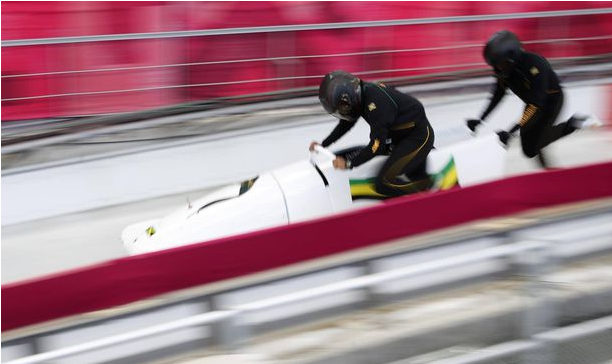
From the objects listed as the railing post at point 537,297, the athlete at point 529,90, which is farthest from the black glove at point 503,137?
the railing post at point 537,297

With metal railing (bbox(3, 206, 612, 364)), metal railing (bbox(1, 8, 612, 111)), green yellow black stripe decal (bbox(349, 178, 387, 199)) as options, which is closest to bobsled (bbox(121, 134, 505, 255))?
green yellow black stripe decal (bbox(349, 178, 387, 199))

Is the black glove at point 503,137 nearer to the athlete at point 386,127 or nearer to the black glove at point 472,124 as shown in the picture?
the black glove at point 472,124

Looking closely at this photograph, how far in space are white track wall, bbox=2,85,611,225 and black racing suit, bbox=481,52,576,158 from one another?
0.43 m

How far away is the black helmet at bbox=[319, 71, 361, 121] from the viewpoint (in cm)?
327

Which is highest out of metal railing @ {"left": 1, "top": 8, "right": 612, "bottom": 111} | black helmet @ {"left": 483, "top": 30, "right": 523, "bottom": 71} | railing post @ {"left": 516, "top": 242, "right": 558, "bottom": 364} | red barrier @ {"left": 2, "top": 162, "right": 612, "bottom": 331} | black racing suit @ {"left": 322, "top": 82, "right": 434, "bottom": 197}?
metal railing @ {"left": 1, "top": 8, "right": 612, "bottom": 111}

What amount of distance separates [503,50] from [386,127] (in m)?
1.05

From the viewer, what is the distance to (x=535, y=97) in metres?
4.04

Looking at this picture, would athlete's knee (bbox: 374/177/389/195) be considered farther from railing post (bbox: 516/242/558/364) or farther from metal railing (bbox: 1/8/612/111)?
metal railing (bbox: 1/8/612/111)

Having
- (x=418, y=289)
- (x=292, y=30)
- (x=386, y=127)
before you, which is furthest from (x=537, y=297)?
(x=292, y=30)

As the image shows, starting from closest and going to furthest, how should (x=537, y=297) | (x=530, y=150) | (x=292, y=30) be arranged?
(x=537, y=297), (x=530, y=150), (x=292, y=30)

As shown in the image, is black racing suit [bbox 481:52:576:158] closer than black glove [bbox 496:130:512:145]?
No

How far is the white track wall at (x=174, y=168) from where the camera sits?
450 cm

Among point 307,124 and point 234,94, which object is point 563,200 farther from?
point 234,94

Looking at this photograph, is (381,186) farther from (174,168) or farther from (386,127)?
(174,168)
